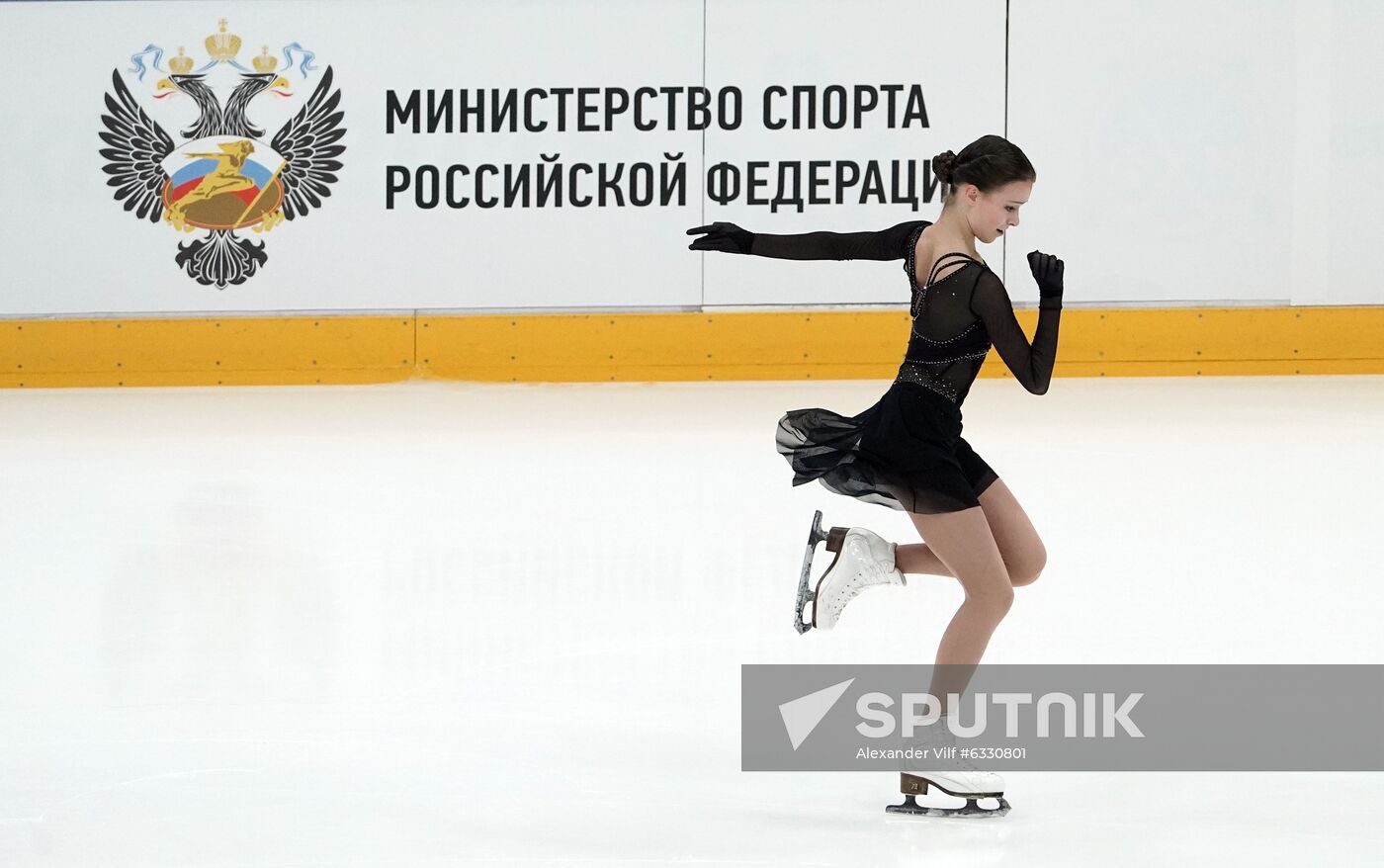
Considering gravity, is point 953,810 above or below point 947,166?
below

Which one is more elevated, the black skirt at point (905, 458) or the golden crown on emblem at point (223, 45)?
the golden crown on emblem at point (223, 45)

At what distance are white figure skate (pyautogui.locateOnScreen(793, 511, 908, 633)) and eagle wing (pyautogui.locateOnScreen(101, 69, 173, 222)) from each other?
8.06 meters

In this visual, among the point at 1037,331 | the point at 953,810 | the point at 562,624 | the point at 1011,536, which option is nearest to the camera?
the point at 1037,331

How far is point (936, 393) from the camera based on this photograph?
3.28m

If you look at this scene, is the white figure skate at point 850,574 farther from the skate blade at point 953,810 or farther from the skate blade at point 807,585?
the skate blade at point 953,810

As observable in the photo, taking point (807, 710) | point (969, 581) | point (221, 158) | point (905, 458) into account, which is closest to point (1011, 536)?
point (969, 581)

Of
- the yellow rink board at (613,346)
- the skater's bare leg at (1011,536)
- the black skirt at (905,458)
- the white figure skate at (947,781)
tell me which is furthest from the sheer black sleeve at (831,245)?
the yellow rink board at (613,346)

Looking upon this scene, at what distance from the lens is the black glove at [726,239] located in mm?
3591

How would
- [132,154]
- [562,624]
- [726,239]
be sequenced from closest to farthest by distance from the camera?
[726,239]
[562,624]
[132,154]

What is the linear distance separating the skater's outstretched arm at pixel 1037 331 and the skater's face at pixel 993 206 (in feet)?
0.41

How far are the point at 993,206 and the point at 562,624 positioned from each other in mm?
2008

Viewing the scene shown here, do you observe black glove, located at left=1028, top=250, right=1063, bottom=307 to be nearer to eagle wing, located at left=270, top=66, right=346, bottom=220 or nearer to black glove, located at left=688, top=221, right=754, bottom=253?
black glove, located at left=688, top=221, right=754, bottom=253

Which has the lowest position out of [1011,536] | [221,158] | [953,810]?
[953,810]

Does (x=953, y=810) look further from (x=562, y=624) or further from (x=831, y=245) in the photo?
(x=562, y=624)
